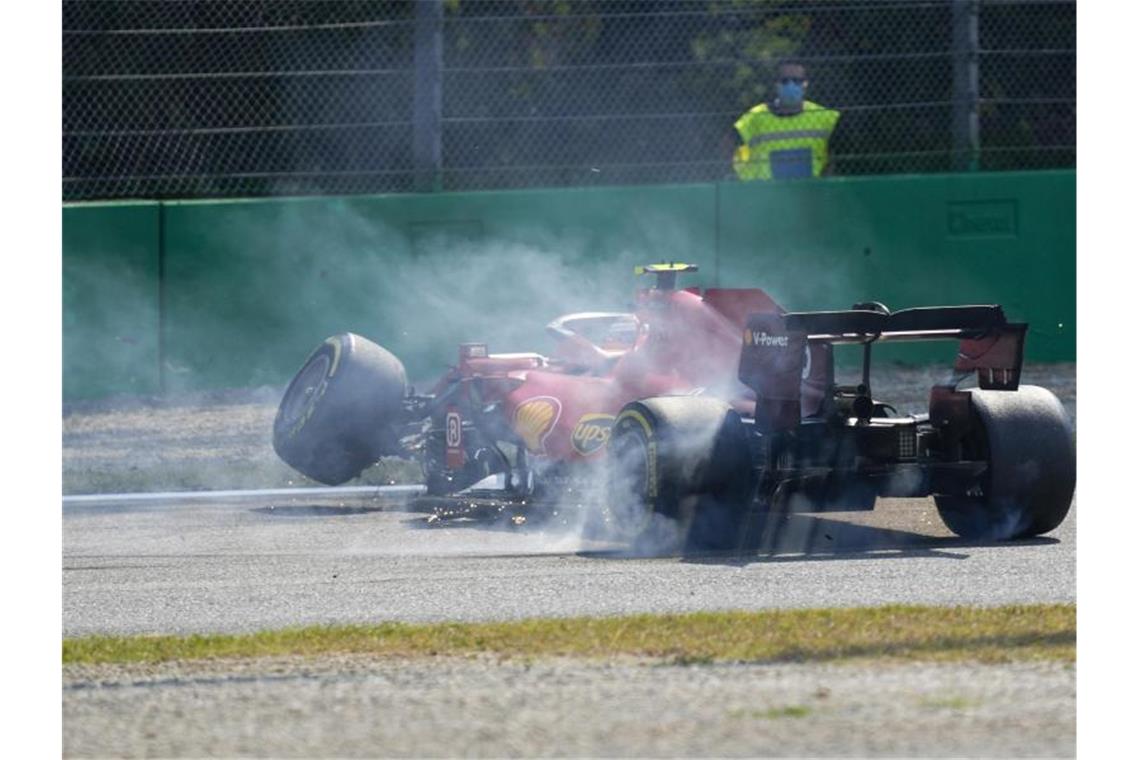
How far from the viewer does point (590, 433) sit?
9.09 metres

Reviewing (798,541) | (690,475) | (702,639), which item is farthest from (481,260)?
(702,639)

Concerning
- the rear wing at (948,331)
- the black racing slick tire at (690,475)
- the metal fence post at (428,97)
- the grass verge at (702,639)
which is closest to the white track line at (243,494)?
the black racing slick tire at (690,475)

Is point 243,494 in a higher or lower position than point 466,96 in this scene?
lower

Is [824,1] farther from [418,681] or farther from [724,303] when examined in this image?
[418,681]

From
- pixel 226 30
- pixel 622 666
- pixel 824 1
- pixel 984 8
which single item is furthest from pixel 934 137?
pixel 622 666

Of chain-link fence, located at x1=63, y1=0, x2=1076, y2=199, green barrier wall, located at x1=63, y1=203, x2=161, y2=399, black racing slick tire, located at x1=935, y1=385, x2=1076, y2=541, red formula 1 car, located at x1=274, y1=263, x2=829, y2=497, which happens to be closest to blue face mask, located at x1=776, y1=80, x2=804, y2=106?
chain-link fence, located at x1=63, y1=0, x2=1076, y2=199

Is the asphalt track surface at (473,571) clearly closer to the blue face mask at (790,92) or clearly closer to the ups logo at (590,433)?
the ups logo at (590,433)

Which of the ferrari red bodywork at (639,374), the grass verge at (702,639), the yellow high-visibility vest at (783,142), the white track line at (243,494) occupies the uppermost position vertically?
the yellow high-visibility vest at (783,142)

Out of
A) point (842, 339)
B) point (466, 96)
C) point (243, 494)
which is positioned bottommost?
point (243, 494)

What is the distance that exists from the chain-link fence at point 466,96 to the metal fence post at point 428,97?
2 cm

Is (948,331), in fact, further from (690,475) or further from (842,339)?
(690,475)

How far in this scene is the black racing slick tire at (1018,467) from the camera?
831 cm

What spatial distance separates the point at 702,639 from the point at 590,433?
3215 mm

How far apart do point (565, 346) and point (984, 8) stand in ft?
28.7
